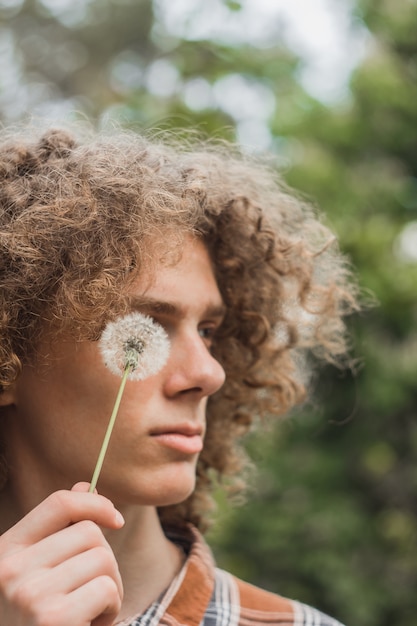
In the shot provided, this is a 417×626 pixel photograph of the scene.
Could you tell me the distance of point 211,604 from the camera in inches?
89.9

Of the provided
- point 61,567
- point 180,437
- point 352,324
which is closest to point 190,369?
point 180,437

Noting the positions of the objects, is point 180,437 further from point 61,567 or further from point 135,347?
point 61,567

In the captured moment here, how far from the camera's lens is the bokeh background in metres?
6.51

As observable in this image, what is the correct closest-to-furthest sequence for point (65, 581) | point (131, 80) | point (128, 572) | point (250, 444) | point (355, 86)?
1. point (65, 581)
2. point (128, 572)
3. point (250, 444)
4. point (355, 86)
5. point (131, 80)

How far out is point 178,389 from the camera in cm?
204

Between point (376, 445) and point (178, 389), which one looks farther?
point (376, 445)

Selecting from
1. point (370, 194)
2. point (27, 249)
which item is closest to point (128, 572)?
point (27, 249)

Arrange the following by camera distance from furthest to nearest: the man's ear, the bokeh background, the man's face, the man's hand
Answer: the bokeh background
the man's ear
the man's face
the man's hand

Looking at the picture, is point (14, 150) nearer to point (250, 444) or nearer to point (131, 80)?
point (250, 444)

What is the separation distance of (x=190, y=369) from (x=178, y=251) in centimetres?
31

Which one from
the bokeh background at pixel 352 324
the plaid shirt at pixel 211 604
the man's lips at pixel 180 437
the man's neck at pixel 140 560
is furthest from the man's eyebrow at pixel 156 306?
the bokeh background at pixel 352 324

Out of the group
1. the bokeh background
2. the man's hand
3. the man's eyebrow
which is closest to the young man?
the man's eyebrow

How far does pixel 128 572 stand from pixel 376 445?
16.7 ft

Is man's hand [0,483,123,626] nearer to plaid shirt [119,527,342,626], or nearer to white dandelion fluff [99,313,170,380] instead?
white dandelion fluff [99,313,170,380]
